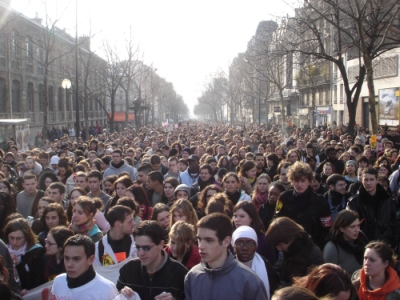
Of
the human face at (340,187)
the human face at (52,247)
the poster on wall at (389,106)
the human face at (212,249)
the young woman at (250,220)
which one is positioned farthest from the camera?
the poster on wall at (389,106)

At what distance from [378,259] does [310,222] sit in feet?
5.26

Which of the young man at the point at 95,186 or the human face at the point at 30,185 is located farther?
the young man at the point at 95,186

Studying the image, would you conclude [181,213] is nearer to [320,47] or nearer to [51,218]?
[51,218]

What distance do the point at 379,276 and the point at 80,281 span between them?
2.45 meters

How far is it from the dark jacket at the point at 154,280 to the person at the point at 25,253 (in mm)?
1492

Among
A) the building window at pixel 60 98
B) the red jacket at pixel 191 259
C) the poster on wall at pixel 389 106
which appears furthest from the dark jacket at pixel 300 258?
the building window at pixel 60 98

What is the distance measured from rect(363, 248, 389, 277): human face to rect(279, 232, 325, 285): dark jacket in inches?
15.5

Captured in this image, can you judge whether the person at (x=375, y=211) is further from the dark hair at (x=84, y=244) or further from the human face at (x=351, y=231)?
the dark hair at (x=84, y=244)

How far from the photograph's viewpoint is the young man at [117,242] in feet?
15.5

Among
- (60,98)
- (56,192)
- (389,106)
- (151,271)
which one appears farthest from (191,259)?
(60,98)

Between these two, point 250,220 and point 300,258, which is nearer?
point 300,258

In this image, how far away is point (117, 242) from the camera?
486 centimetres

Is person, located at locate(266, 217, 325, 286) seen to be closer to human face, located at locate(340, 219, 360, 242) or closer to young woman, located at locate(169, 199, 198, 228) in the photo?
human face, located at locate(340, 219, 360, 242)

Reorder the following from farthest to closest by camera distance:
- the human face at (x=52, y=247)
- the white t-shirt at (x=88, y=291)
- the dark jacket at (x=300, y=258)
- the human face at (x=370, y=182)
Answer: the human face at (x=370, y=182)
the human face at (x=52, y=247)
the dark jacket at (x=300, y=258)
the white t-shirt at (x=88, y=291)
